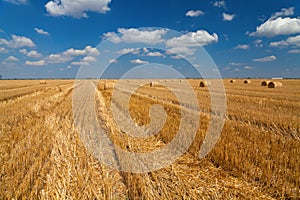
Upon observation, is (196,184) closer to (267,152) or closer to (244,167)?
(244,167)

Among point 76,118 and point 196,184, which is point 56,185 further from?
point 76,118

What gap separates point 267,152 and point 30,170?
438cm

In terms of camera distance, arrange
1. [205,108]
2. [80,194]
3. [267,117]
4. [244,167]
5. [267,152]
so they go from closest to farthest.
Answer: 1. [80,194]
2. [244,167]
3. [267,152]
4. [267,117]
5. [205,108]

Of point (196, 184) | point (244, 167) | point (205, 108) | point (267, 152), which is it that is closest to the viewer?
point (196, 184)

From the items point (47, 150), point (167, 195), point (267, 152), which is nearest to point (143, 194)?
point (167, 195)

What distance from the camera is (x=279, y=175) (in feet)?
12.4

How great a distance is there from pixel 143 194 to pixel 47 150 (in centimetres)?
254

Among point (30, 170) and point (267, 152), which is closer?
point (30, 170)

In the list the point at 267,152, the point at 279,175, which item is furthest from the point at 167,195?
the point at 267,152

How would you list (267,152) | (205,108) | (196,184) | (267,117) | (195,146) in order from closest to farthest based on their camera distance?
1. (196,184)
2. (267,152)
3. (195,146)
4. (267,117)
5. (205,108)

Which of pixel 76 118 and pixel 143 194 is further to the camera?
pixel 76 118

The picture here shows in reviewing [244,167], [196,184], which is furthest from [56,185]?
[244,167]

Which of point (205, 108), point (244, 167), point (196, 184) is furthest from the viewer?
point (205, 108)

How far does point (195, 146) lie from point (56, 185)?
123 inches
